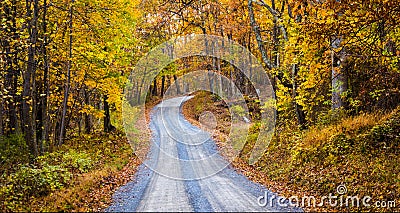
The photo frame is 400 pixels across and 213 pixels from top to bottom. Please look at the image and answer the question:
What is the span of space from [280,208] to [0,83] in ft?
33.1

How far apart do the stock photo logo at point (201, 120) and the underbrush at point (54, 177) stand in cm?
211

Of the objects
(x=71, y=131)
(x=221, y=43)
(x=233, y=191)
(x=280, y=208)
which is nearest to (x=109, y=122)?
(x=71, y=131)

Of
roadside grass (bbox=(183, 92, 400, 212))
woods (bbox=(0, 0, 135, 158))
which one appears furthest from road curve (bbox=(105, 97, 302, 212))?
woods (bbox=(0, 0, 135, 158))

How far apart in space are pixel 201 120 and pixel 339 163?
59.3 ft

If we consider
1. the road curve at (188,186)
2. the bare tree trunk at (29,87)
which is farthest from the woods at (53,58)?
the road curve at (188,186)

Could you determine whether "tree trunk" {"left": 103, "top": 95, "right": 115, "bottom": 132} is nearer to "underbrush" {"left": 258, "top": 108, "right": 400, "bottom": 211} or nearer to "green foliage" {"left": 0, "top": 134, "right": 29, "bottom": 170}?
"green foliage" {"left": 0, "top": 134, "right": 29, "bottom": 170}

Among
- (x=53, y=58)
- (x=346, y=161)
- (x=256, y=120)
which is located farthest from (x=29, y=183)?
(x=256, y=120)

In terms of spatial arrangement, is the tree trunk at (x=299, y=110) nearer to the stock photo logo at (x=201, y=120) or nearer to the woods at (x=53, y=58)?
the stock photo logo at (x=201, y=120)

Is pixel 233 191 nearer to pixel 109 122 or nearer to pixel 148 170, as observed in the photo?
pixel 148 170

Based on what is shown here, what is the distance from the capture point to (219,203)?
27.9 feet

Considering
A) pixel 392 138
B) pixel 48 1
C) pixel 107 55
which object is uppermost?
pixel 48 1
